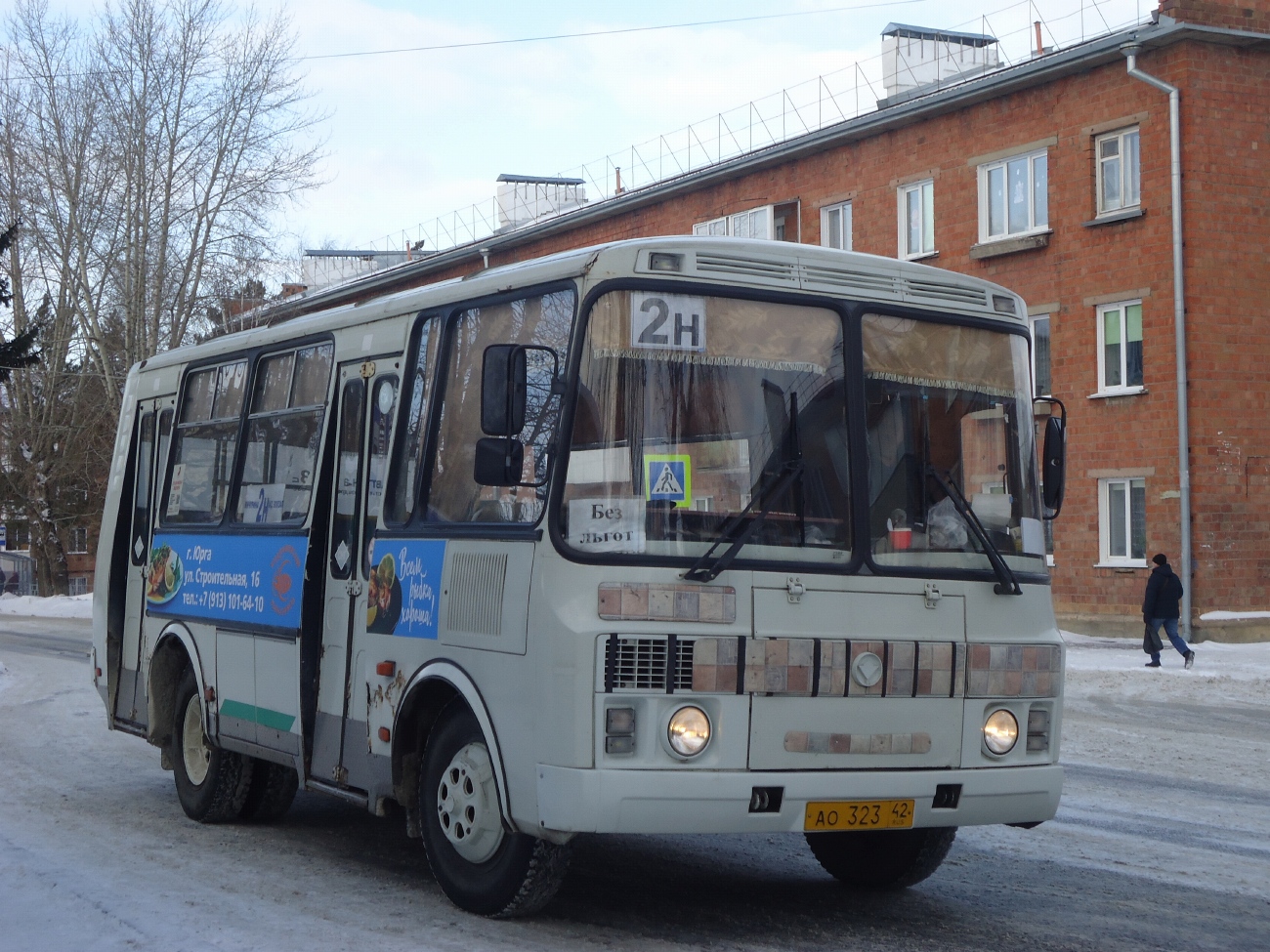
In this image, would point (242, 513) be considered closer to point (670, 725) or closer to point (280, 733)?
point (280, 733)

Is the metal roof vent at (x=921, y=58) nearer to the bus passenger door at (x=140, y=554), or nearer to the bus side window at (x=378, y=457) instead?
the bus passenger door at (x=140, y=554)

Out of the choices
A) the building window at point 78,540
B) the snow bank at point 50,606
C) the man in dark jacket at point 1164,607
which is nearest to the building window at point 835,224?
the man in dark jacket at point 1164,607

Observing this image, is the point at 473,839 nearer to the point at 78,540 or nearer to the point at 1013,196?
the point at 1013,196

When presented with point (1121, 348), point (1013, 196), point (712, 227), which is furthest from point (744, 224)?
point (1121, 348)

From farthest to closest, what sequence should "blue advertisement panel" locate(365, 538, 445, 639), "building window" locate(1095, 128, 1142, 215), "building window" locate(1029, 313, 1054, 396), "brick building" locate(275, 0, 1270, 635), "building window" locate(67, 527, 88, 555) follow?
"building window" locate(67, 527, 88, 555) → "building window" locate(1029, 313, 1054, 396) → "building window" locate(1095, 128, 1142, 215) → "brick building" locate(275, 0, 1270, 635) → "blue advertisement panel" locate(365, 538, 445, 639)

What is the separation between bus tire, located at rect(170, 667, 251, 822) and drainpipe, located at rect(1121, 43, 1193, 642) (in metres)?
21.0

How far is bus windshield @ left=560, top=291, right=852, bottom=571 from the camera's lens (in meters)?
6.38

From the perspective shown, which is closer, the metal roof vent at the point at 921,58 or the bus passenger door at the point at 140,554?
the bus passenger door at the point at 140,554

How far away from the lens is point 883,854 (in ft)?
25.2

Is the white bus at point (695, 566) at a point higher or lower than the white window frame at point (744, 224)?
lower

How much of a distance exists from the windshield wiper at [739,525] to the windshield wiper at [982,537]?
0.70m

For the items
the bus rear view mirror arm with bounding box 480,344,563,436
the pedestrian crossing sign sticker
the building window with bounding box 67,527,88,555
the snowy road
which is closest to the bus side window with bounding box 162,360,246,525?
the snowy road

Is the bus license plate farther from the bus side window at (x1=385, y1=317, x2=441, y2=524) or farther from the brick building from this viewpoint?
the brick building

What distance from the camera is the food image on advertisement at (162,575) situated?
10.2 metres
